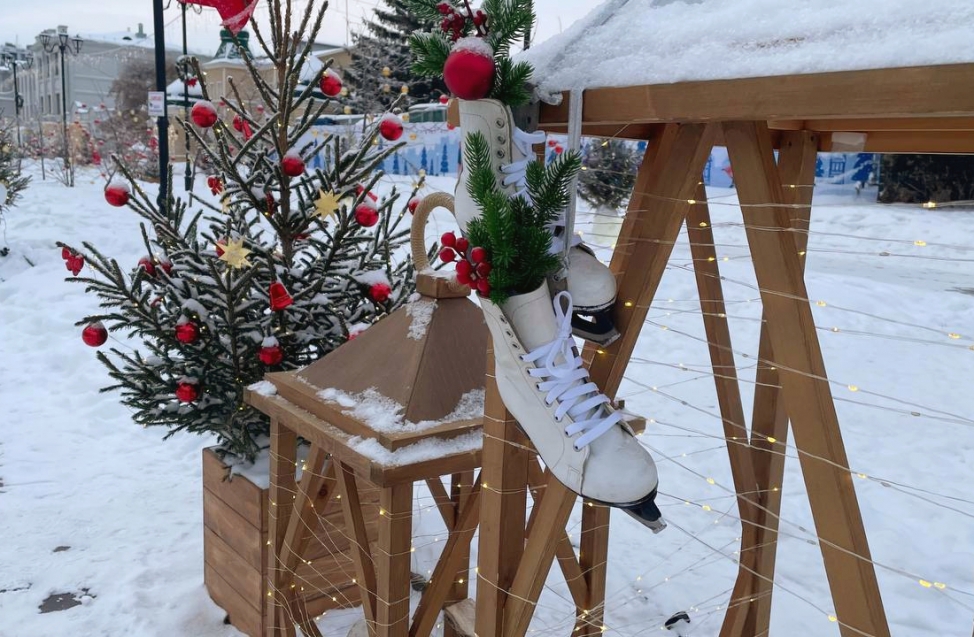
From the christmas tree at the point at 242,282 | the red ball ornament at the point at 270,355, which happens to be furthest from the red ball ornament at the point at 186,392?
the red ball ornament at the point at 270,355

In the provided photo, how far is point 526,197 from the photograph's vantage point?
1.21 m

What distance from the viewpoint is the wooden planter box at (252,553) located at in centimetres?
256

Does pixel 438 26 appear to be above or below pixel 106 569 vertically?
above

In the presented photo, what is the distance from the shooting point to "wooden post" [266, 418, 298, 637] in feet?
7.15

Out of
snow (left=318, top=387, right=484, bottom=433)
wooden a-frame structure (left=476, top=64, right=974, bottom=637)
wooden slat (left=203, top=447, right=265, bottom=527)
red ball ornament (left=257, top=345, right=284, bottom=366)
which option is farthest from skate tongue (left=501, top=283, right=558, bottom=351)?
wooden slat (left=203, top=447, right=265, bottom=527)

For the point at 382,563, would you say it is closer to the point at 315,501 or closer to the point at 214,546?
the point at 315,501

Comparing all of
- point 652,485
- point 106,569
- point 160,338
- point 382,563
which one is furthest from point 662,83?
point 106,569

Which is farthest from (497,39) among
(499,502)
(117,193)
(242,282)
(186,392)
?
(117,193)

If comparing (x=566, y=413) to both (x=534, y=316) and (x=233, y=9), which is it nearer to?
(x=534, y=316)

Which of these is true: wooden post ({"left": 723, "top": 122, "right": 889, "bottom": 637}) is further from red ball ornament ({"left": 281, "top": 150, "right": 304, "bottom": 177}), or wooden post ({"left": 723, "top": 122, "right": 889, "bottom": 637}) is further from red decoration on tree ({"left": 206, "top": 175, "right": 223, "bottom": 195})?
red decoration on tree ({"left": 206, "top": 175, "right": 223, "bottom": 195})

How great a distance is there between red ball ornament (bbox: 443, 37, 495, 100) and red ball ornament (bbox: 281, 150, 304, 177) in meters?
1.63

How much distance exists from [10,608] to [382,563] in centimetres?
200

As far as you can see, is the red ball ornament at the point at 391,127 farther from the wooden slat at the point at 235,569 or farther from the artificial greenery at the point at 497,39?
the wooden slat at the point at 235,569

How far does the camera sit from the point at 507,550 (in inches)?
56.7
